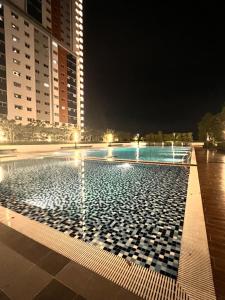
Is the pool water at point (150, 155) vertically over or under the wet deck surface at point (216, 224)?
under

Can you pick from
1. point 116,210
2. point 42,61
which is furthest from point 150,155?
point 42,61

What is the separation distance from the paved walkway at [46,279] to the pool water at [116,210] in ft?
2.51

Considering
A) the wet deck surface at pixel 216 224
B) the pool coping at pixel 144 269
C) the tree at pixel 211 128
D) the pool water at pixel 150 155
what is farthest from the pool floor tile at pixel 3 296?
the tree at pixel 211 128

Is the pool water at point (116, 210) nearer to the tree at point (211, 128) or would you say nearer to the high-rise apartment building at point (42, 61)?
the tree at point (211, 128)

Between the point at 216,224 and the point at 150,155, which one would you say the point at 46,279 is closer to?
the point at 216,224

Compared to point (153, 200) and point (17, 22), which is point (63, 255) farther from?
point (17, 22)

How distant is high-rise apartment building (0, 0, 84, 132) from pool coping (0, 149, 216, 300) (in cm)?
3657

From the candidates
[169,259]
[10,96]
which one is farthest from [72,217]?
[10,96]

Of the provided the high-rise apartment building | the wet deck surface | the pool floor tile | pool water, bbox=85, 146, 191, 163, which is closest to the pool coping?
the wet deck surface

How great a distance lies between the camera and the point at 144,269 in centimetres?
226

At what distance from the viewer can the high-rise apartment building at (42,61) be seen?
34438 mm

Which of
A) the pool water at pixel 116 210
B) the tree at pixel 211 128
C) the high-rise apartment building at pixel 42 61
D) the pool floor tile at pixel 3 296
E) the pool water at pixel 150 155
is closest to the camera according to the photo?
the pool floor tile at pixel 3 296

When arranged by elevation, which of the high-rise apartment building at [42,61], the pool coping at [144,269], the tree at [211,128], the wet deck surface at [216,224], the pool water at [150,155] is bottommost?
the pool water at [150,155]

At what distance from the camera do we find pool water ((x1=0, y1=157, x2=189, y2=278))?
2.89m
